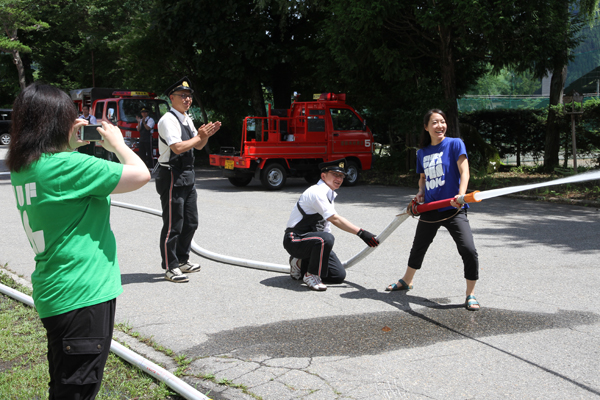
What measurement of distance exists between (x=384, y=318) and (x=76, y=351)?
3.03m

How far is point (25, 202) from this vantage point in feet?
7.75

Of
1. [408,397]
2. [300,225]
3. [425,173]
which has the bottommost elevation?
[408,397]

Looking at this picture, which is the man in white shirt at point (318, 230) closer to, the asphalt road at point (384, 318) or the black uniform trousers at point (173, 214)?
the asphalt road at point (384, 318)

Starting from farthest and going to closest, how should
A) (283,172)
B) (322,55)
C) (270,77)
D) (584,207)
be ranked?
(270,77), (322,55), (283,172), (584,207)

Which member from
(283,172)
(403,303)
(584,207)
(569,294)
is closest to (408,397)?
(403,303)

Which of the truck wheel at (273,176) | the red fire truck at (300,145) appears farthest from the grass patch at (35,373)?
the red fire truck at (300,145)

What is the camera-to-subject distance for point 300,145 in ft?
49.4

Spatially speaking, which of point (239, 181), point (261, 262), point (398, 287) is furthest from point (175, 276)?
point (239, 181)

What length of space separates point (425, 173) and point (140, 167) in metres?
3.40

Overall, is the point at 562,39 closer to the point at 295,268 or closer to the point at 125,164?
the point at 295,268

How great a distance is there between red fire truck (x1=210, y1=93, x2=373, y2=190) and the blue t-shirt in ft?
31.6

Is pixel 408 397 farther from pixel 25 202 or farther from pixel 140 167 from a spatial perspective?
pixel 25 202

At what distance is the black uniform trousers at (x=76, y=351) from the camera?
2.32 metres

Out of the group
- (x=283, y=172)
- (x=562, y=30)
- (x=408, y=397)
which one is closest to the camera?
(x=408, y=397)
